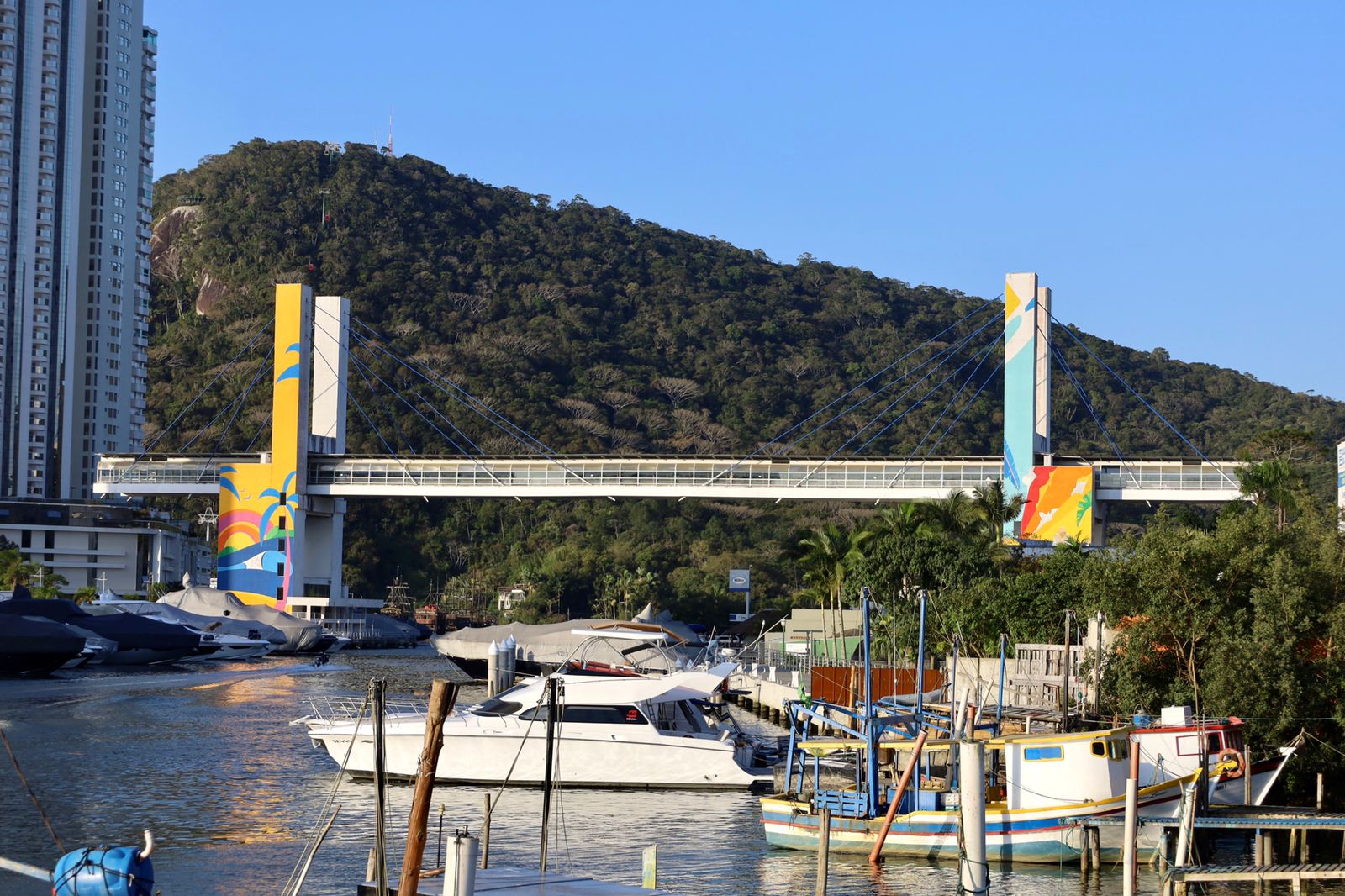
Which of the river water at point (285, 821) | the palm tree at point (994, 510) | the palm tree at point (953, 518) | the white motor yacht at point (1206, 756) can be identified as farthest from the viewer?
the palm tree at point (953, 518)

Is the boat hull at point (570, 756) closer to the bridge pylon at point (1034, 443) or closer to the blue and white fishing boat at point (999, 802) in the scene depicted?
the blue and white fishing boat at point (999, 802)

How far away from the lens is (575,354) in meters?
149

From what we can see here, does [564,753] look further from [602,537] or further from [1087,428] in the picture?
[1087,428]

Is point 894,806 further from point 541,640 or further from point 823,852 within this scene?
point 541,640

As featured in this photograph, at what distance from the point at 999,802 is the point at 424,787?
12.3m

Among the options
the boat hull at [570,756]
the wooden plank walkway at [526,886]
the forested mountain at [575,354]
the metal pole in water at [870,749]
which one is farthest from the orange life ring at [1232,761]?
the forested mountain at [575,354]

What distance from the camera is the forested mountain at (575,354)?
125125 mm

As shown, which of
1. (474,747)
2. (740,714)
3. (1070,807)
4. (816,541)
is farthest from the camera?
(816,541)

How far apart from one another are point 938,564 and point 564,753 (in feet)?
89.3

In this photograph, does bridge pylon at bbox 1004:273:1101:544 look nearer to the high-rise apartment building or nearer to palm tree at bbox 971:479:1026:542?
palm tree at bbox 971:479:1026:542

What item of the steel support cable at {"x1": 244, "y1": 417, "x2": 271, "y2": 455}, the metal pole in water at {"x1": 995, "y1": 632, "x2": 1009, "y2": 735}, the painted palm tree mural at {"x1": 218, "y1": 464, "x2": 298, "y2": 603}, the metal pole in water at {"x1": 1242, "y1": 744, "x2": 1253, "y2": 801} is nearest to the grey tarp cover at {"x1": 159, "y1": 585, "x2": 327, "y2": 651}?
the painted palm tree mural at {"x1": 218, "y1": 464, "x2": 298, "y2": 603}

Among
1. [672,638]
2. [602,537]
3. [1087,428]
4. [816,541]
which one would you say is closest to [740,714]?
[672,638]

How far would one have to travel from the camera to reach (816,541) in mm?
69688

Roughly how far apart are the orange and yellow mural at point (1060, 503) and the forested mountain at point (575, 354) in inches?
1403
